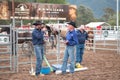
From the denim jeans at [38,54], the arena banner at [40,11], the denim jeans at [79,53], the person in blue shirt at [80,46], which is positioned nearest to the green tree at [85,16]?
the arena banner at [40,11]

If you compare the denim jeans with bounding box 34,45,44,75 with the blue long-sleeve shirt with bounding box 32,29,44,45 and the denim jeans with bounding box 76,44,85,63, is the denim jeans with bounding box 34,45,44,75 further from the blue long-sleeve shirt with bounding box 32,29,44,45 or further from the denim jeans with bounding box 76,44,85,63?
the denim jeans with bounding box 76,44,85,63

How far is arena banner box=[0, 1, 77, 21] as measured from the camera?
34.5 meters

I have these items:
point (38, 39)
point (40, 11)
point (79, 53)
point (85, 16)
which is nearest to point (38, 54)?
point (38, 39)

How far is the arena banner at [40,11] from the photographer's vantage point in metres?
34.5

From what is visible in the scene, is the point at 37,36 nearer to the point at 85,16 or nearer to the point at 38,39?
the point at 38,39

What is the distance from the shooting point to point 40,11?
37.3m

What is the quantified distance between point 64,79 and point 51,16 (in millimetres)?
29247

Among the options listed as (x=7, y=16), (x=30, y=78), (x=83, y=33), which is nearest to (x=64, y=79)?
(x=30, y=78)

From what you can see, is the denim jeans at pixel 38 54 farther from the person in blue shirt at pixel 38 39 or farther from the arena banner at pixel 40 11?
the arena banner at pixel 40 11

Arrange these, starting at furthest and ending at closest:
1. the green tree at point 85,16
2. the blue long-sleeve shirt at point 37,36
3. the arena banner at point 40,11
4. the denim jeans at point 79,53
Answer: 1. the green tree at point 85,16
2. the arena banner at point 40,11
3. the denim jeans at point 79,53
4. the blue long-sleeve shirt at point 37,36

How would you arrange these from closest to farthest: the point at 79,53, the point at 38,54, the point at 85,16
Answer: the point at 38,54, the point at 79,53, the point at 85,16

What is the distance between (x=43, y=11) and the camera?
3753cm

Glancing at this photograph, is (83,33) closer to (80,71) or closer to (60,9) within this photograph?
(80,71)

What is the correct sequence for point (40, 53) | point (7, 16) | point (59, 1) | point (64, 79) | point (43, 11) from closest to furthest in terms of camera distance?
point (64, 79) → point (40, 53) → point (7, 16) → point (43, 11) → point (59, 1)
